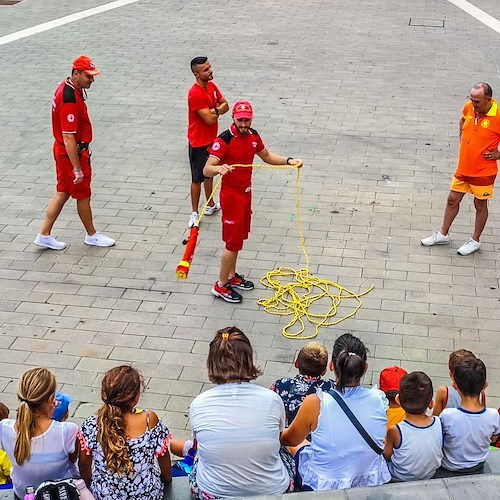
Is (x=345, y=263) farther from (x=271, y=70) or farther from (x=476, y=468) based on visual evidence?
(x=271, y=70)

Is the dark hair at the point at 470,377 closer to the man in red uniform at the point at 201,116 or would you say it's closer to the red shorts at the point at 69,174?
the man in red uniform at the point at 201,116

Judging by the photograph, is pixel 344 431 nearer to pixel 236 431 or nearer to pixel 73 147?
pixel 236 431

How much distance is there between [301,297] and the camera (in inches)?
274

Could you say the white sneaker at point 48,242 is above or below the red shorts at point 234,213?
below

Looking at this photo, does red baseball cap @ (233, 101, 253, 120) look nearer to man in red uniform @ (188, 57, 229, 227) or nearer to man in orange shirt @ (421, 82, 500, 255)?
man in red uniform @ (188, 57, 229, 227)

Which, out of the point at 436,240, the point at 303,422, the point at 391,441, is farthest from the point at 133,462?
the point at 436,240

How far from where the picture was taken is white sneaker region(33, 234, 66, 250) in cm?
769

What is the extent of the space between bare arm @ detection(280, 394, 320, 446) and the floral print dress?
2.22 ft

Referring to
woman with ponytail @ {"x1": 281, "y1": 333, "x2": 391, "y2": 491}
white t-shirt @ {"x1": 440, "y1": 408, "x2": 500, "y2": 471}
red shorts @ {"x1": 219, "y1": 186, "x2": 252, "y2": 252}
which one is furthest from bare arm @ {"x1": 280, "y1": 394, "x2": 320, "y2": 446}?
red shorts @ {"x1": 219, "y1": 186, "x2": 252, "y2": 252}

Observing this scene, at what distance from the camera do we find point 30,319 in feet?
21.7

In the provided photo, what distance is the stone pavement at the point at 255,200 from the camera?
20.7 ft

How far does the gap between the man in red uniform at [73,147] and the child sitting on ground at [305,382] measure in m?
3.60

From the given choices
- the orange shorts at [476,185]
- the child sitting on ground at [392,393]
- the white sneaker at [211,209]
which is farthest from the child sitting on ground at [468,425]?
the white sneaker at [211,209]

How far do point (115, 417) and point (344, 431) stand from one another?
1.19 meters
